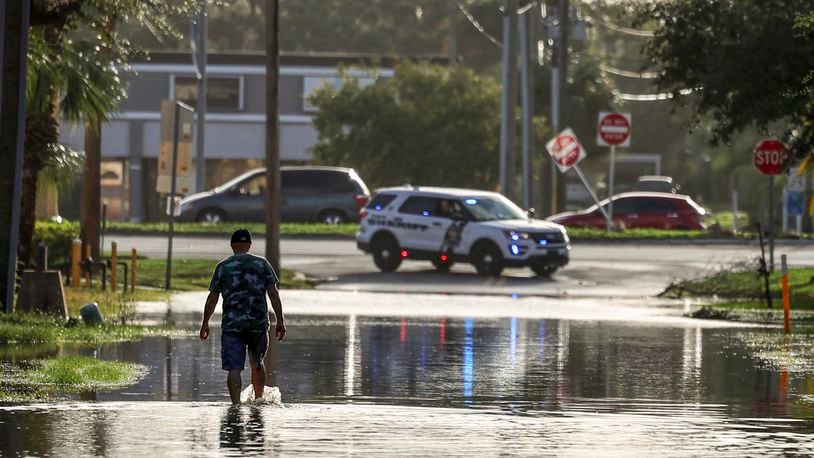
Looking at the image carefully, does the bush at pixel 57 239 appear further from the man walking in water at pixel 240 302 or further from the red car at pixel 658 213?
the red car at pixel 658 213

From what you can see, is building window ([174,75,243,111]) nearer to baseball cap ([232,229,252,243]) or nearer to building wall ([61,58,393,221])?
building wall ([61,58,393,221])

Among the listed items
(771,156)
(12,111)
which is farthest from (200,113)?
(12,111)

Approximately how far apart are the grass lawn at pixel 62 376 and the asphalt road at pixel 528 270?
53.3 feet

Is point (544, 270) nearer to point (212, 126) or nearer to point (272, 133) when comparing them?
point (272, 133)

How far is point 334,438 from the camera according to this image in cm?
1280

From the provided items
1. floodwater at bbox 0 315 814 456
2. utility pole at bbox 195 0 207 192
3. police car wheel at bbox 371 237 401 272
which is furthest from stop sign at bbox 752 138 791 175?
utility pole at bbox 195 0 207 192

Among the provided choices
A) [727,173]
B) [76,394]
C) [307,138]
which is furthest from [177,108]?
[727,173]

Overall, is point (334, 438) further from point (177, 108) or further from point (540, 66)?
point (540, 66)

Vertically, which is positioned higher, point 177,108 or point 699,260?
point 177,108

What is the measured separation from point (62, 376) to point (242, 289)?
274 centimetres

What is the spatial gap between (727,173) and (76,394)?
78.9m

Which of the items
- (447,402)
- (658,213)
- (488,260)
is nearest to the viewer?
(447,402)

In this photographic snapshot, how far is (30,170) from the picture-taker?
27938 mm

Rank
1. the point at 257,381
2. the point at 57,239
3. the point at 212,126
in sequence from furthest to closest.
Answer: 1. the point at 212,126
2. the point at 57,239
3. the point at 257,381
